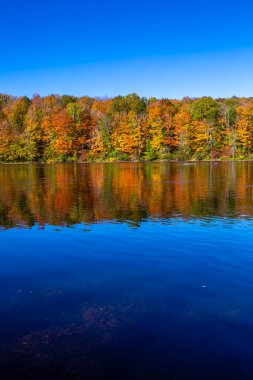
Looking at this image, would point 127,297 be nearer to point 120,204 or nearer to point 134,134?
point 120,204

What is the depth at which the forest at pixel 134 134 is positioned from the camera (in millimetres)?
85938

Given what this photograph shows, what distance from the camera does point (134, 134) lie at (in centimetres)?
8888

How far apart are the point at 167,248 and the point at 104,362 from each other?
7.03 meters

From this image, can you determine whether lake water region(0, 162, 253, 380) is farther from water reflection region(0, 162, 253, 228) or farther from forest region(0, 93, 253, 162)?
forest region(0, 93, 253, 162)

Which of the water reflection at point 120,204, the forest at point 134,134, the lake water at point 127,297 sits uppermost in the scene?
the forest at point 134,134

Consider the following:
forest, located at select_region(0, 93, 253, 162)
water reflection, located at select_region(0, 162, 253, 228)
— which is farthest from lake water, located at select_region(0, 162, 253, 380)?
forest, located at select_region(0, 93, 253, 162)

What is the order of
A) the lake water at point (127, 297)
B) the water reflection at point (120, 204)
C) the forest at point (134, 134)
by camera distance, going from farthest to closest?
1. the forest at point (134, 134)
2. the water reflection at point (120, 204)
3. the lake water at point (127, 297)

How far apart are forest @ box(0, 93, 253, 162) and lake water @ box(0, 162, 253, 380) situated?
69.6 m

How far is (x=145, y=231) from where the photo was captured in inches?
626

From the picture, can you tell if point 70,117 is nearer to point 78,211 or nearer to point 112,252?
Answer: point 78,211

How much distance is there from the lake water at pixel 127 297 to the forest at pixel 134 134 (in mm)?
69614

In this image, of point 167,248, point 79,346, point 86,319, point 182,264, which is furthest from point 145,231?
point 79,346

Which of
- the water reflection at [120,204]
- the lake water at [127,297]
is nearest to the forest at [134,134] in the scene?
the water reflection at [120,204]

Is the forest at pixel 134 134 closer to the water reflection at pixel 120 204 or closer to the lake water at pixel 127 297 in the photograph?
the water reflection at pixel 120 204
